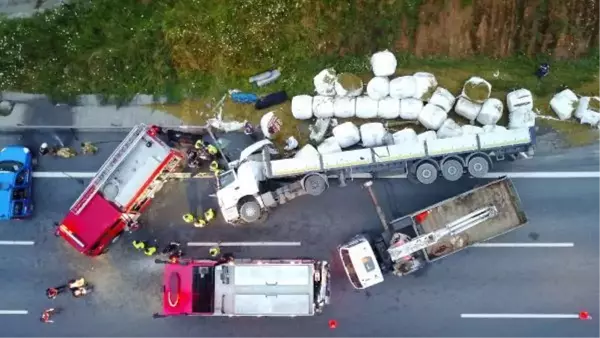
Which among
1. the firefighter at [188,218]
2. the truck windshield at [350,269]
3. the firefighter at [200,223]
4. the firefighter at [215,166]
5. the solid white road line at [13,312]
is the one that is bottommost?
the solid white road line at [13,312]

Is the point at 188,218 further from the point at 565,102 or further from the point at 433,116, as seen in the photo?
the point at 565,102

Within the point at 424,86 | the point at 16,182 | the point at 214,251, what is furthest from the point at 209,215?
the point at 424,86

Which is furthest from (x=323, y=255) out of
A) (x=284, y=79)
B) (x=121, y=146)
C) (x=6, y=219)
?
(x=6, y=219)

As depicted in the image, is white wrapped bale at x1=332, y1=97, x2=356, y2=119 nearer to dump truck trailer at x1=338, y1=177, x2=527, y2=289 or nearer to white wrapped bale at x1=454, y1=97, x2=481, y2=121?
white wrapped bale at x1=454, y1=97, x2=481, y2=121

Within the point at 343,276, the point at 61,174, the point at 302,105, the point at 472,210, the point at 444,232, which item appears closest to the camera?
the point at 444,232

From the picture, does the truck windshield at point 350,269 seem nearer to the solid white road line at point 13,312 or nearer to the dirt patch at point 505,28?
the dirt patch at point 505,28

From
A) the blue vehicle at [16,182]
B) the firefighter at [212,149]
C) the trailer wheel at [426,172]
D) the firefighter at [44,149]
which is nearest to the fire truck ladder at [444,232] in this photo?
the trailer wheel at [426,172]
